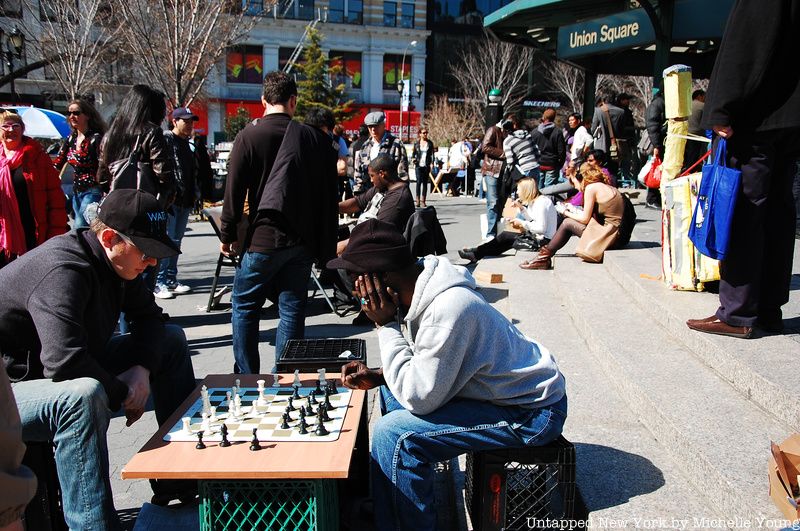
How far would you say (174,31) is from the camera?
631 inches

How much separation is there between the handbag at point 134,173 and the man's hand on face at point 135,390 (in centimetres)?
281

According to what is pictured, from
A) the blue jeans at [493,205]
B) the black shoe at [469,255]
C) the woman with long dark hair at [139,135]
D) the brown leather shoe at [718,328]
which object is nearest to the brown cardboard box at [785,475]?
the brown leather shoe at [718,328]

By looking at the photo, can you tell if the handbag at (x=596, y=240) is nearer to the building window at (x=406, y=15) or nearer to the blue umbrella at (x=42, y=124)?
the blue umbrella at (x=42, y=124)

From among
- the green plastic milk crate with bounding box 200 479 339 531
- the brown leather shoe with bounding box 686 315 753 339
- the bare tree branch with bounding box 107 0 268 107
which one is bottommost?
the green plastic milk crate with bounding box 200 479 339 531

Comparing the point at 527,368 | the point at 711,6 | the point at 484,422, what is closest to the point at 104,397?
the point at 484,422

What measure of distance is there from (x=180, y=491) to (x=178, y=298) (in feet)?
15.9

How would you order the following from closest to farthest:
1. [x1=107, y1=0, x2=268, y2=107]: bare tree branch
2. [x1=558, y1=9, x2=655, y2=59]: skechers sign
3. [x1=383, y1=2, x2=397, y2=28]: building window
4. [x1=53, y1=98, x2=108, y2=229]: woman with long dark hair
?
[x1=53, y1=98, x2=108, y2=229]: woman with long dark hair
[x1=558, y1=9, x2=655, y2=59]: skechers sign
[x1=107, y1=0, x2=268, y2=107]: bare tree branch
[x1=383, y1=2, x2=397, y2=28]: building window

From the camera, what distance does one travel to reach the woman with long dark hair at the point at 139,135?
5.68 metres

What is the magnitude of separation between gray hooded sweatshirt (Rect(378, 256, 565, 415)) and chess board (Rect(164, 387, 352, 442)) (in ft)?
1.21

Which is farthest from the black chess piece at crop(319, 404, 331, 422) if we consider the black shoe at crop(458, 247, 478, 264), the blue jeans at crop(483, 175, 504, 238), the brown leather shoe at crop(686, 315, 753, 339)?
the blue jeans at crop(483, 175, 504, 238)

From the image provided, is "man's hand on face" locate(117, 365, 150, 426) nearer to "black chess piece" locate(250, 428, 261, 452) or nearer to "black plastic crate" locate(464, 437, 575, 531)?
"black chess piece" locate(250, 428, 261, 452)

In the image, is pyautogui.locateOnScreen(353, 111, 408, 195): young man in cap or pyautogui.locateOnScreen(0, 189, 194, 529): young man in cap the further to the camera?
pyautogui.locateOnScreen(353, 111, 408, 195): young man in cap

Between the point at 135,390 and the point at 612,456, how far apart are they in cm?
222

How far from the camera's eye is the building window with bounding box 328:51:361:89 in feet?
174
